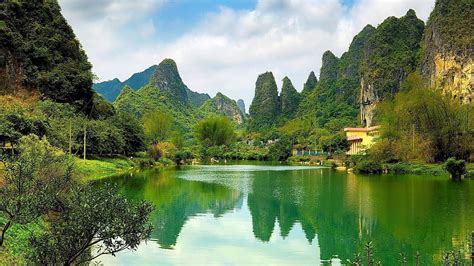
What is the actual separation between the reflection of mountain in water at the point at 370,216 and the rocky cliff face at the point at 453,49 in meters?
39.3

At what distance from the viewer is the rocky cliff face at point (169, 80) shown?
145 meters

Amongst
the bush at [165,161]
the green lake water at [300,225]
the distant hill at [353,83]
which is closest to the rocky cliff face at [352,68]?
the distant hill at [353,83]

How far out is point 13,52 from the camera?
1619 inches

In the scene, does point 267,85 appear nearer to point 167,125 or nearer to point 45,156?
point 167,125

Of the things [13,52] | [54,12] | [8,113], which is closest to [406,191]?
[8,113]

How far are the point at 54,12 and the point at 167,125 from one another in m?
33.4

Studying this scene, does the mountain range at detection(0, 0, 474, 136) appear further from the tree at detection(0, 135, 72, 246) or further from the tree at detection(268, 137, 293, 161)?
the tree at detection(0, 135, 72, 246)

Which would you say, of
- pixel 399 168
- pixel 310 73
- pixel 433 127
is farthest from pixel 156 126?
pixel 310 73

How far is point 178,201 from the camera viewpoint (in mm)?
23422

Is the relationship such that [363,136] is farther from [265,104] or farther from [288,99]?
[265,104]

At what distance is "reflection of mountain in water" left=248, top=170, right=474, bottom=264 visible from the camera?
1339 centimetres

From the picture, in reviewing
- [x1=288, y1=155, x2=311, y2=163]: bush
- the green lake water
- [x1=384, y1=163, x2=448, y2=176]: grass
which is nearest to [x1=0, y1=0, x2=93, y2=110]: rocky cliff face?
the green lake water

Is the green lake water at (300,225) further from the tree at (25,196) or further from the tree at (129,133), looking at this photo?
the tree at (129,133)

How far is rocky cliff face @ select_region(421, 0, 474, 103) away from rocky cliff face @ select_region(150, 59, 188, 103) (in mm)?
88899
